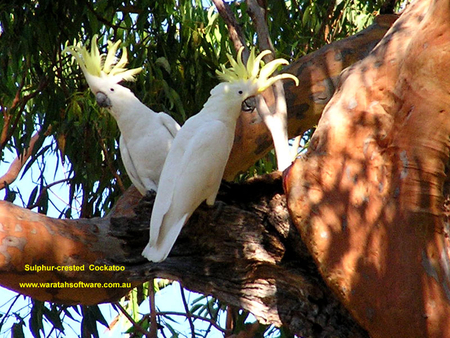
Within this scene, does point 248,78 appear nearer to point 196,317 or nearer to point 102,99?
point 102,99

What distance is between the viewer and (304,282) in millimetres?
1999

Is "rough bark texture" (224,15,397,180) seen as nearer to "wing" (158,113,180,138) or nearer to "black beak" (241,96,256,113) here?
"black beak" (241,96,256,113)


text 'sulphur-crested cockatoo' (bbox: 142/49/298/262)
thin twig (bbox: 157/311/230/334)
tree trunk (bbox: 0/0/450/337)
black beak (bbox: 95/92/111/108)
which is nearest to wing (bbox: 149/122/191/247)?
text 'sulphur-crested cockatoo' (bbox: 142/49/298/262)

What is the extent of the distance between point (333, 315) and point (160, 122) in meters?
1.02

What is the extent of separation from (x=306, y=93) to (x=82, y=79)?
3.98 ft

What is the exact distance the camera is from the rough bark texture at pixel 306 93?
281cm

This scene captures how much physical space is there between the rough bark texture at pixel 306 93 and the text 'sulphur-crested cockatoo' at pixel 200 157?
0.46m

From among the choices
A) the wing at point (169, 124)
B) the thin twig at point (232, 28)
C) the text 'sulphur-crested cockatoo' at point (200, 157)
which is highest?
the thin twig at point (232, 28)

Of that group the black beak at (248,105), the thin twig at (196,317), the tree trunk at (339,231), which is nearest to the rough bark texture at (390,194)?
the tree trunk at (339,231)

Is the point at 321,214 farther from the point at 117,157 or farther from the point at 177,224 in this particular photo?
the point at 117,157

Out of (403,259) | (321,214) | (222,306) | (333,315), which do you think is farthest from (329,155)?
(222,306)

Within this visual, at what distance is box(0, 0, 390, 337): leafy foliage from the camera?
3.05 m

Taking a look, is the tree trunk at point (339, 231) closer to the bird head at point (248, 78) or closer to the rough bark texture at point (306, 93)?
the bird head at point (248, 78)

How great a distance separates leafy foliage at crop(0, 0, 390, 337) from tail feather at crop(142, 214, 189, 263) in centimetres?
99
